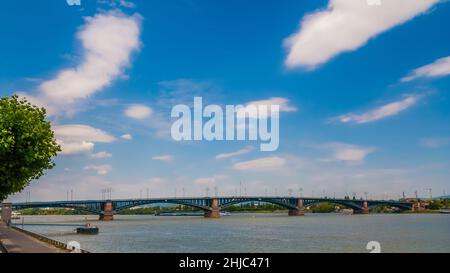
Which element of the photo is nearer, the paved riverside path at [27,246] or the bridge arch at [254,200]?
the paved riverside path at [27,246]

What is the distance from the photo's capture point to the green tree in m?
33.9

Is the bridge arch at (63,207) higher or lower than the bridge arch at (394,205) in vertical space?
higher

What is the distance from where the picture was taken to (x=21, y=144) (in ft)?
113

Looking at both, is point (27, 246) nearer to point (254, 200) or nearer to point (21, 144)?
point (21, 144)

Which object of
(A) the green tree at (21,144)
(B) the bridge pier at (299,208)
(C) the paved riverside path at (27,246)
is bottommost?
(B) the bridge pier at (299,208)

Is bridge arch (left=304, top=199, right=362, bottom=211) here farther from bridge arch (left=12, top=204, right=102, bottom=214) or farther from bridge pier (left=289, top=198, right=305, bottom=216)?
bridge arch (left=12, top=204, right=102, bottom=214)

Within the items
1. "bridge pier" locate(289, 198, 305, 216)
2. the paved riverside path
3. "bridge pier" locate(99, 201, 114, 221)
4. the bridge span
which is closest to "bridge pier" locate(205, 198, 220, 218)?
the bridge span

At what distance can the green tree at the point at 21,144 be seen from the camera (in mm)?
33875

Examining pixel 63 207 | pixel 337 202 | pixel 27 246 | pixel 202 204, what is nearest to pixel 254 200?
pixel 202 204

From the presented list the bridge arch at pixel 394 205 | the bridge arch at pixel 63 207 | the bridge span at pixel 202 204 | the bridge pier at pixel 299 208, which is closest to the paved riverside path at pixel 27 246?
the bridge span at pixel 202 204

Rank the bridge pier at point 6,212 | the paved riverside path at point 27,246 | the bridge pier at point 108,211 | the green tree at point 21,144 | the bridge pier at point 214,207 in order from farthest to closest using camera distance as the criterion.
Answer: the bridge pier at point 214,207 < the bridge pier at point 108,211 < the bridge pier at point 6,212 < the paved riverside path at point 27,246 < the green tree at point 21,144

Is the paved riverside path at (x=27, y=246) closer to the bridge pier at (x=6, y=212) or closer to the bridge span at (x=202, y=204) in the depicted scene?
the bridge pier at (x=6, y=212)
